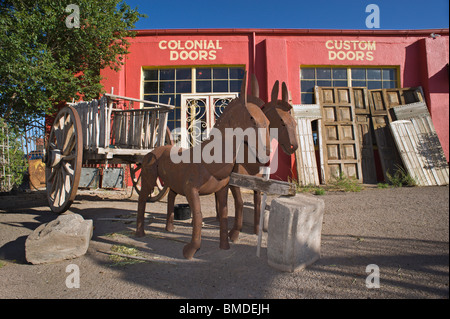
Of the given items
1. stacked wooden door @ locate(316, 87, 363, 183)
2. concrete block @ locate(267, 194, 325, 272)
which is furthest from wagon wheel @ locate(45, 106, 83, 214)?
stacked wooden door @ locate(316, 87, 363, 183)

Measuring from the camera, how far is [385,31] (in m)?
8.32

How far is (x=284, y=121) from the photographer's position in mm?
2838

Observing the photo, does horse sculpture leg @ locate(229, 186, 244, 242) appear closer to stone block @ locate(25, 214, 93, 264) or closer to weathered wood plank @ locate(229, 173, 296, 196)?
weathered wood plank @ locate(229, 173, 296, 196)

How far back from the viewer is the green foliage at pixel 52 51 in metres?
6.59

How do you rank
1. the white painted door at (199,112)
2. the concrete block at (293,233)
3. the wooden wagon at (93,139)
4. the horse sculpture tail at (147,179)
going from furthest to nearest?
the white painted door at (199,112) → the wooden wagon at (93,139) → the horse sculpture tail at (147,179) → the concrete block at (293,233)

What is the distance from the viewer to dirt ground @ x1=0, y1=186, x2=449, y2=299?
6.25 ft

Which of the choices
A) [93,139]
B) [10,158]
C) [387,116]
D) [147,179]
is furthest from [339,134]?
[10,158]

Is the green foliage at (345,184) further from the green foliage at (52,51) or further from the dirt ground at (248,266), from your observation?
the green foliage at (52,51)

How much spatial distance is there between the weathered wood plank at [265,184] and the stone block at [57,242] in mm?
1771

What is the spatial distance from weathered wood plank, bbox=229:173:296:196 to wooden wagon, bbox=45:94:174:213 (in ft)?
7.84

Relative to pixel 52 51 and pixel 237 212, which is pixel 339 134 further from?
pixel 52 51

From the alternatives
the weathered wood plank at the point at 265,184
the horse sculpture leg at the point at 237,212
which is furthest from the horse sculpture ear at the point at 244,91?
the horse sculpture leg at the point at 237,212

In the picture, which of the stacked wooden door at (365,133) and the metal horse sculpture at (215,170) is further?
the stacked wooden door at (365,133)
